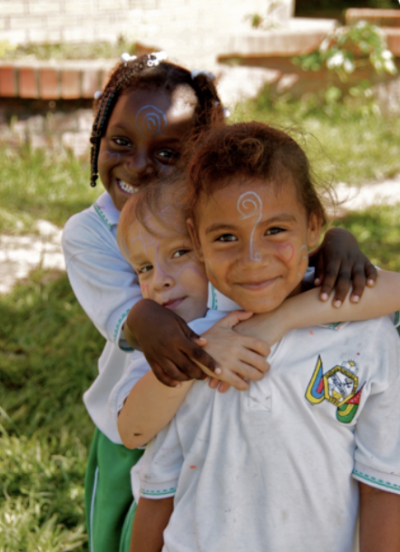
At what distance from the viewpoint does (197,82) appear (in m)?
1.96

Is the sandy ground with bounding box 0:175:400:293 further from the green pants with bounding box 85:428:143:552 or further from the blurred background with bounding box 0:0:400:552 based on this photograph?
the green pants with bounding box 85:428:143:552

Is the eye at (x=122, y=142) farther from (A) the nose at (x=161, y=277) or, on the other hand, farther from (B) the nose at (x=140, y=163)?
(A) the nose at (x=161, y=277)

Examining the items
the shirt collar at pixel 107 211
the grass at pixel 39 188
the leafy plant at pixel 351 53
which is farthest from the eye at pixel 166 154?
the leafy plant at pixel 351 53

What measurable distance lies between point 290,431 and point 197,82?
3.59ft

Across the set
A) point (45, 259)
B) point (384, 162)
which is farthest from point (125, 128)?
point (384, 162)

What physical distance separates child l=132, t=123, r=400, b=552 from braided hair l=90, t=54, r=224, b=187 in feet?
1.64

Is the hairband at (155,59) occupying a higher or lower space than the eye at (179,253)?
higher

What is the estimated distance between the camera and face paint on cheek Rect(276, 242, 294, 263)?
4.49 ft

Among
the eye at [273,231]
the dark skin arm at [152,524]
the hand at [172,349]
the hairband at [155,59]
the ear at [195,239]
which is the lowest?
→ the dark skin arm at [152,524]

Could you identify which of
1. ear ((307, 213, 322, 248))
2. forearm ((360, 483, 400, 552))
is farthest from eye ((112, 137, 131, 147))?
forearm ((360, 483, 400, 552))

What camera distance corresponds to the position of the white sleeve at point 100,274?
1.81 m

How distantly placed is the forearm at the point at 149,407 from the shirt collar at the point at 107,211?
62 centimetres

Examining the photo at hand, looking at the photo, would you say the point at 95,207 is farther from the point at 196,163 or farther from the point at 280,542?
the point at 280,542

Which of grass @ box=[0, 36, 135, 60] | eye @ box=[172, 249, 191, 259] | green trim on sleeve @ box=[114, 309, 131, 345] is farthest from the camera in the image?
grass @ box=[0, 36, 135, 60]
